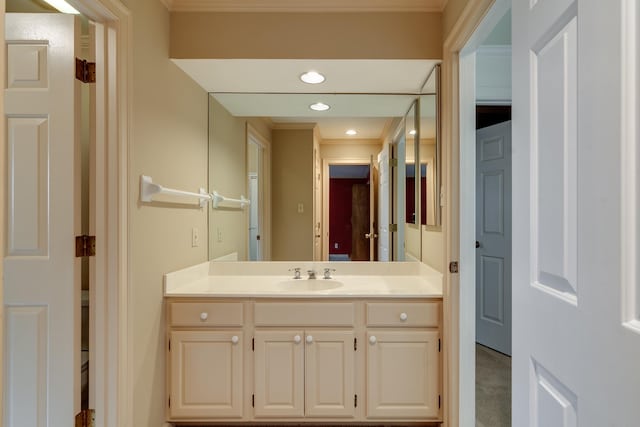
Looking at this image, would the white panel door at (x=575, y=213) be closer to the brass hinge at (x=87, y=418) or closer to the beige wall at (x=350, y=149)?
the beige wall at (x=350, y=149)

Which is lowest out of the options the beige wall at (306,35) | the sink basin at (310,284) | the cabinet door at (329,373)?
the cabinet door at (329,373)

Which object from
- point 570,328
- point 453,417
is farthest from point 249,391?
point 570,328

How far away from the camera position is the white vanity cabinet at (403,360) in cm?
180

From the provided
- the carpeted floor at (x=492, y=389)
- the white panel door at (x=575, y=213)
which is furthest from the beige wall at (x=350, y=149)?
the carpeted floor at (x=492, y=389)

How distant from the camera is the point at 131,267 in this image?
1.49 m

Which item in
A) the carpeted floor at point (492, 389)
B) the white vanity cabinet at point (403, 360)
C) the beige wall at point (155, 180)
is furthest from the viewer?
the carpeted floor at point (492, 389)

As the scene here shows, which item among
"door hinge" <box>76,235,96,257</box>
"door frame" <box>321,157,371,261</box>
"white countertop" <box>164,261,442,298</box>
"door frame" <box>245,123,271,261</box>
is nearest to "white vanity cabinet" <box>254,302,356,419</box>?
"white countertop" <box>164,261,442,298</box>

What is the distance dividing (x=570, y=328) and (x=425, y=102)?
166 cm

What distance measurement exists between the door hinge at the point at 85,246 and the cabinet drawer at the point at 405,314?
1342 mm

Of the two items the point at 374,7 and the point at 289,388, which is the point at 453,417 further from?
the point at 374,7

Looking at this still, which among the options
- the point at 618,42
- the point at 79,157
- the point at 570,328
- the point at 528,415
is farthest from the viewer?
the point at 79,157

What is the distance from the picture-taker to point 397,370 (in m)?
1.81

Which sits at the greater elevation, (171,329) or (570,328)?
(570,328)

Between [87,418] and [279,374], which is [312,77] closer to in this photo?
[279,374]
